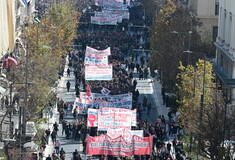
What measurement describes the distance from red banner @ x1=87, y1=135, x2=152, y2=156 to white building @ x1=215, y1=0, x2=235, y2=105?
2191 centimetres

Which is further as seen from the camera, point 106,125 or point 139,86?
point 139,86

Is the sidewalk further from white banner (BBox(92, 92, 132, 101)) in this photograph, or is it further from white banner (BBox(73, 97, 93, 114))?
white banner (BBox(92, 92, 132, 101))

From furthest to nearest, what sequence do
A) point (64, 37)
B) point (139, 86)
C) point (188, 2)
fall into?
1. point (188, 2)
2. point (64, 37)
3. point (139, 86)

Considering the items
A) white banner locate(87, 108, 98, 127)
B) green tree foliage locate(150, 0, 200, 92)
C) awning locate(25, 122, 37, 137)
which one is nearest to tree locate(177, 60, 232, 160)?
white banner locate(87, 108, 98, 127)

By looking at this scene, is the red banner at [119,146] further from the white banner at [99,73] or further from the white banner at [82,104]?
the white banner at [99,73]

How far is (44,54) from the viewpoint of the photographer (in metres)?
85.3

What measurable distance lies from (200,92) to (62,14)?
49664mm

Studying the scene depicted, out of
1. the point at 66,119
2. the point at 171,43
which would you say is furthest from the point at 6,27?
the point at 171,43

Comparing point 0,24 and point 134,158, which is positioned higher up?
point 0,24

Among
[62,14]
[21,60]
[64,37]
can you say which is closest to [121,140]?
[21,60]

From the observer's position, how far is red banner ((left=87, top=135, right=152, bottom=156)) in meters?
59.3

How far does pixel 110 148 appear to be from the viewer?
196ft

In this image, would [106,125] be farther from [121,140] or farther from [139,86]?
[139,86]

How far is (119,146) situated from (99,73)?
27.2 metres
